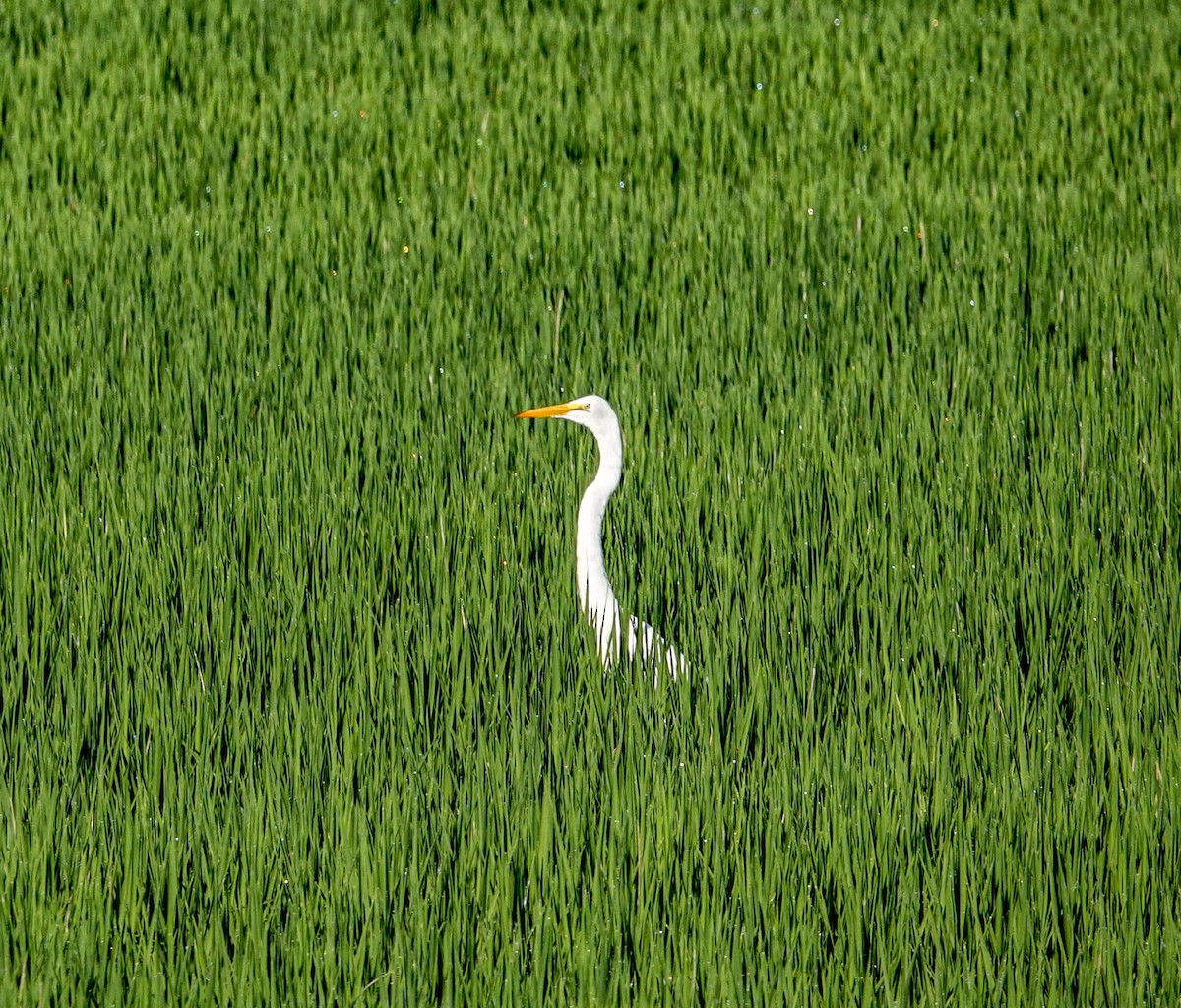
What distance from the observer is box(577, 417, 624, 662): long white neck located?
396cm

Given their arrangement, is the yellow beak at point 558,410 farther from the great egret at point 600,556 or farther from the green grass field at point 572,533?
the green grass field at point 572,533

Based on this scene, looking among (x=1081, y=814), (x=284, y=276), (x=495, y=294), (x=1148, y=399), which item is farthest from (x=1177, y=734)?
(x=284, y=276)

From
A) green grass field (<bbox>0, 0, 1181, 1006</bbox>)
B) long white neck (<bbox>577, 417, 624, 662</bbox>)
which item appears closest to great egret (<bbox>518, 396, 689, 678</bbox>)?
long white neck (<bbox>577, 417, 624, 662</bbox>)

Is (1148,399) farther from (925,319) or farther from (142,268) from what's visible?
(142,268)

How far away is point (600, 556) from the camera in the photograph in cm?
401

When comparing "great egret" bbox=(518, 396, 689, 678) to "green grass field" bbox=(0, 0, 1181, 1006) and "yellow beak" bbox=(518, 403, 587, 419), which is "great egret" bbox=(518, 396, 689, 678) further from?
"green grass field" bbox=(0, 0, 1181, 1006)

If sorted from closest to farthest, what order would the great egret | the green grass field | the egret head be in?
the green grass field → the great egret → the egret head

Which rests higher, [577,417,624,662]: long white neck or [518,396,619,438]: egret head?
[518,396,619,438]: egret head

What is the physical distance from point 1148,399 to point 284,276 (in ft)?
10.8

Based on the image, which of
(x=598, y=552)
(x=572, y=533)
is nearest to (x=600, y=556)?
(x=598, y=552)

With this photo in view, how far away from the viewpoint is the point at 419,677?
3713mm

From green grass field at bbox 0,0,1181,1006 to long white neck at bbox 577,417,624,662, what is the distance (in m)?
0.10

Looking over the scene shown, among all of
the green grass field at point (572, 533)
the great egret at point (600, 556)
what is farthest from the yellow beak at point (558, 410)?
the green grass field at point (572, 533)

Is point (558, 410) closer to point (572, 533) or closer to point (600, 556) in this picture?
point (600, 556)
